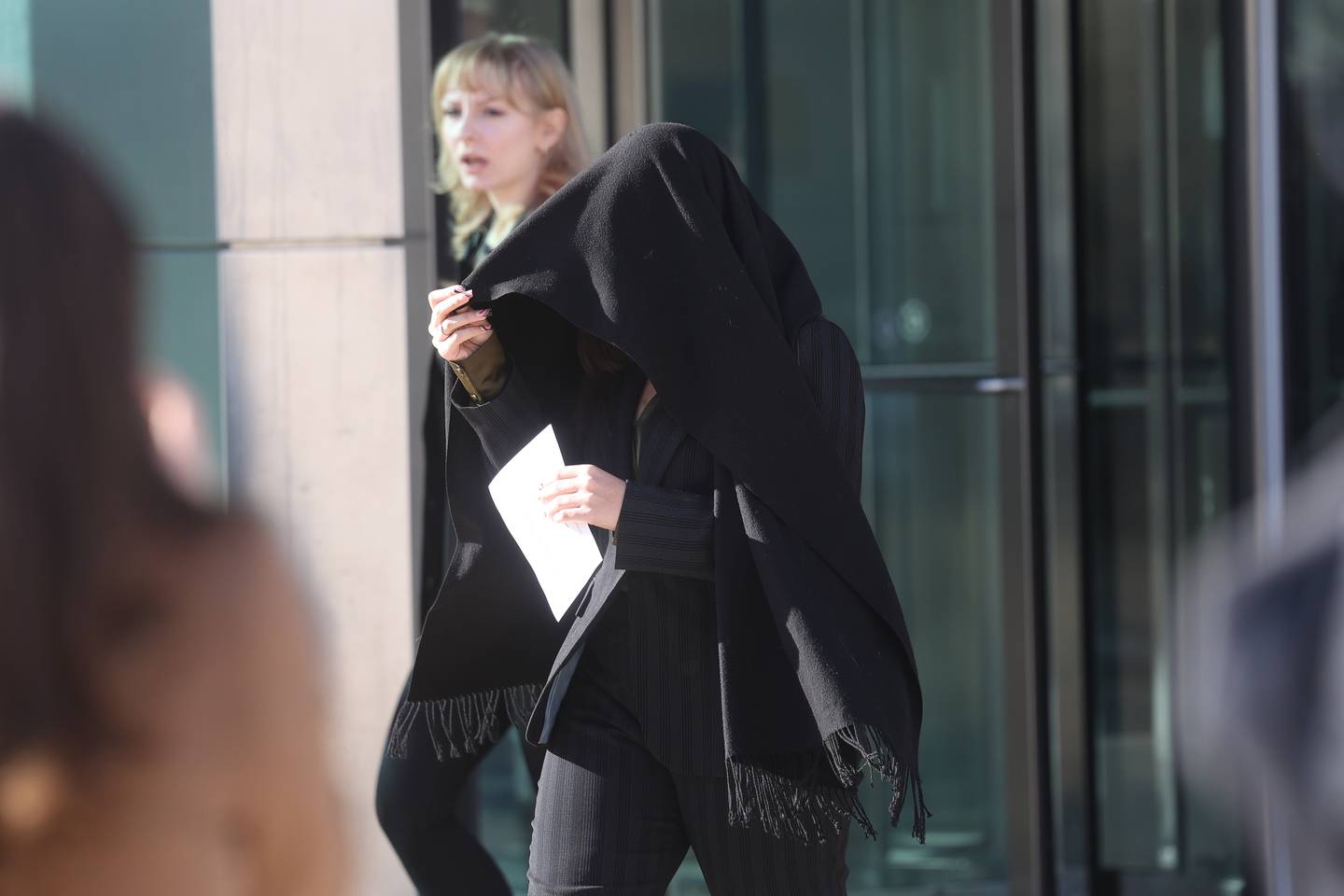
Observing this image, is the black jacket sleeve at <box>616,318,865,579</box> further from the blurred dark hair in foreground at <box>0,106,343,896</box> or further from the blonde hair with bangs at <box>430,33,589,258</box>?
the blurred dark hair in foreground at <box>0,106,343,896</box>

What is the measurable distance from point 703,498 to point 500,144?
1.22 metres

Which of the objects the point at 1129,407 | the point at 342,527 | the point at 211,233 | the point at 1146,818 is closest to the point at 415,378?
the point at 342,527

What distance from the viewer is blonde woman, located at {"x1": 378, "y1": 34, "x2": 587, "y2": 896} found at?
261cm

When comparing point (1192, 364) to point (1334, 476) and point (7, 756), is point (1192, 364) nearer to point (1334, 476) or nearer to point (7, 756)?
point (1334, 476)

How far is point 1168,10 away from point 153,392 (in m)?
4.17

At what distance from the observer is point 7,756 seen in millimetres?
944

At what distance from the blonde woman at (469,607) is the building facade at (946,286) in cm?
45

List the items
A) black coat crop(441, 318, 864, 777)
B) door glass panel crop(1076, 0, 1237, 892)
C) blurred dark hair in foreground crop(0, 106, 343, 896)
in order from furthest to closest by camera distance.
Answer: door glass panel crop(1076, 0, 1237, 892), black coat crop(441, 318, 864, 777), blurred dark hair in foreground crop(0, 106, 343, 896)

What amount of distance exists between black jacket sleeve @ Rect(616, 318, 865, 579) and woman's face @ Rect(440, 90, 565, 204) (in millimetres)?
1092

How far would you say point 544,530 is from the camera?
2396 millimetres

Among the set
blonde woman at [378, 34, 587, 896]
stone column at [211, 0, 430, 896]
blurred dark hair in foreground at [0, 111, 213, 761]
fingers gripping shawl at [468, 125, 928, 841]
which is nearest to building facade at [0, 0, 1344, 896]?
stone column at [211, 0, 430, 896]

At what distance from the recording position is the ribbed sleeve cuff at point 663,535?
7.54ft

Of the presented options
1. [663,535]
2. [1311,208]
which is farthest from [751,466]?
[1311,208]

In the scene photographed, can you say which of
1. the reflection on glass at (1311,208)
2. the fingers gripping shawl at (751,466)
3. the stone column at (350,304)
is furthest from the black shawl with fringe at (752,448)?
the reflection on glass at (1311,208)
